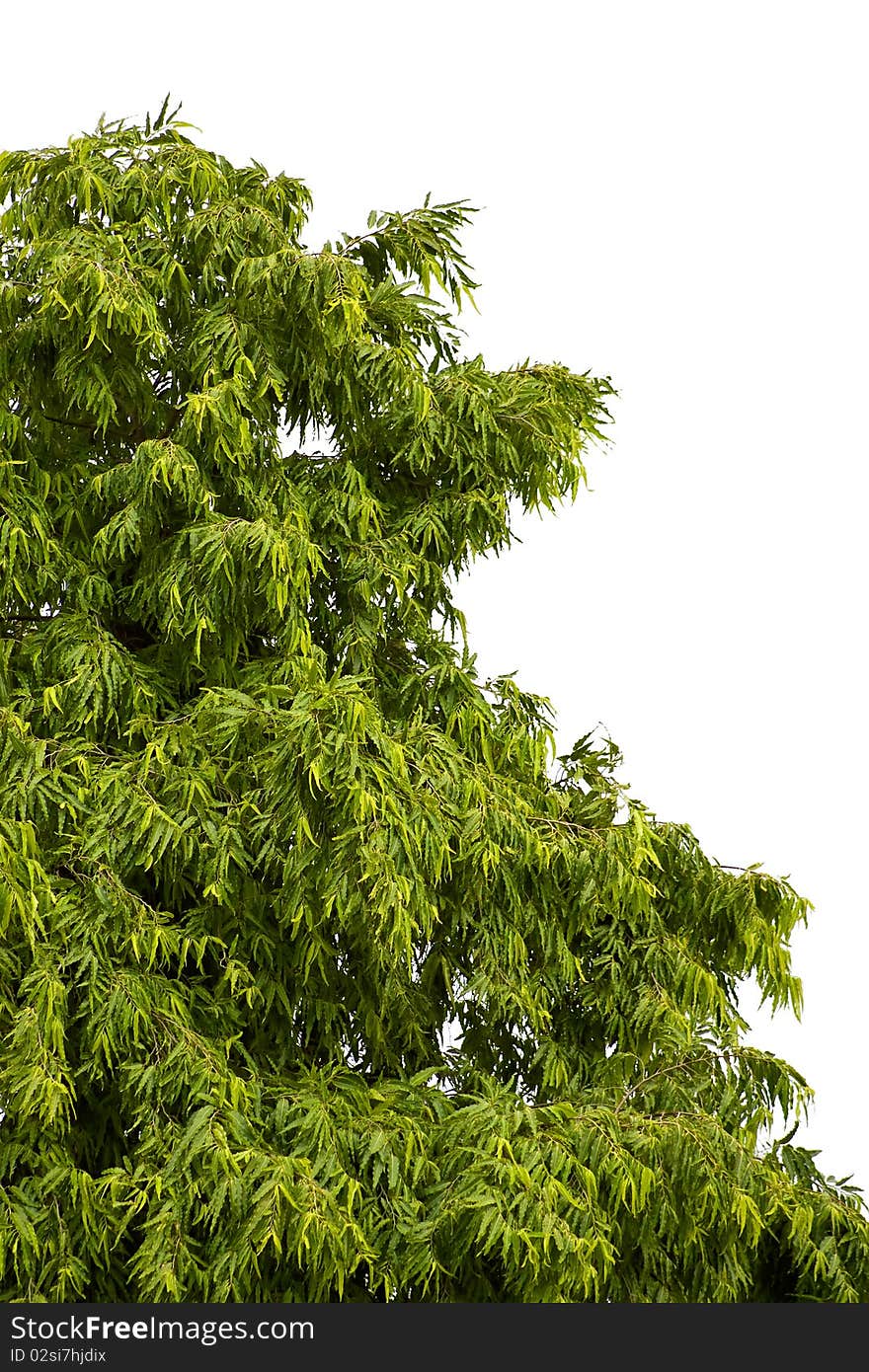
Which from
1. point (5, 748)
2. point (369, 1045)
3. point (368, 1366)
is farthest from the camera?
point (369, 1045)

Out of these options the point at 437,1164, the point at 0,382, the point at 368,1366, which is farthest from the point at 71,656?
the point at 368,1366

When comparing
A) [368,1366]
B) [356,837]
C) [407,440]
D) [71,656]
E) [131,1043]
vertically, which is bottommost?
[368,1366]

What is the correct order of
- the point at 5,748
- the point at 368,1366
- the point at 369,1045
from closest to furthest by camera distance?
the point at 368,1366 → the point at 5,748 → the point at 369,1045

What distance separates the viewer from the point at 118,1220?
539cm

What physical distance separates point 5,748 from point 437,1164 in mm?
1899

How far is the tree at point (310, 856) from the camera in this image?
5379mm

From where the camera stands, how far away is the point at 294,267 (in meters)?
6.28

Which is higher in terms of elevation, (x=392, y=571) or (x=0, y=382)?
(x=0, y=382)

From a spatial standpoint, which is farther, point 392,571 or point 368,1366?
point 392,571

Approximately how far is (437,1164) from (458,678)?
1752mm

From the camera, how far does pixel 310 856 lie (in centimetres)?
546

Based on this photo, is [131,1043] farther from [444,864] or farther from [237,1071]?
[444,864]

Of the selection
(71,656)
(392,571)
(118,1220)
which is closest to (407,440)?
(392,571)

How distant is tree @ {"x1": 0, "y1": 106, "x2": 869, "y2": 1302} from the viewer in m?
5.38
